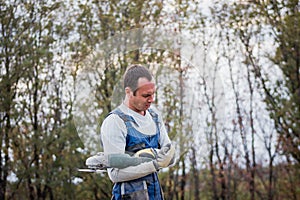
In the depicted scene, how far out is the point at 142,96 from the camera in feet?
7.31

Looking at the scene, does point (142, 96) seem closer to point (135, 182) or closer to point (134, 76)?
point (134, 76)

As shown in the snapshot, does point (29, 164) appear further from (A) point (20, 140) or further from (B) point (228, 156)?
(B) point (228, 156)

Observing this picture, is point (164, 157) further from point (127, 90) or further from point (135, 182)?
point (127, 90)

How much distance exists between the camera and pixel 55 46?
6.46 metres

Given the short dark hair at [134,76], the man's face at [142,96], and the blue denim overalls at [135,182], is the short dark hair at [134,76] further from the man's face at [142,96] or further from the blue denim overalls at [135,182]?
the blue denim overalls at [135,182]

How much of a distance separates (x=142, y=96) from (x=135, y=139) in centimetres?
18

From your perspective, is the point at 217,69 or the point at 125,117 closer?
the point at 125,117

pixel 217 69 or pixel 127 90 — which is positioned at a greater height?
pixel 217 69

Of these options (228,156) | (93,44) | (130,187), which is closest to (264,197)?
(228,156)

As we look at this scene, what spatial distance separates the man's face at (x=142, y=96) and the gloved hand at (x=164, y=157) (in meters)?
0.19

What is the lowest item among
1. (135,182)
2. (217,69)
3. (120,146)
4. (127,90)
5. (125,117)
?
(135,182)

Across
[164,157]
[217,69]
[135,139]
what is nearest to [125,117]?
[135,139]

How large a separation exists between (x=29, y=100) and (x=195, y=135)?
401cm

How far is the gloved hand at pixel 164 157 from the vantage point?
2195 millimetres
